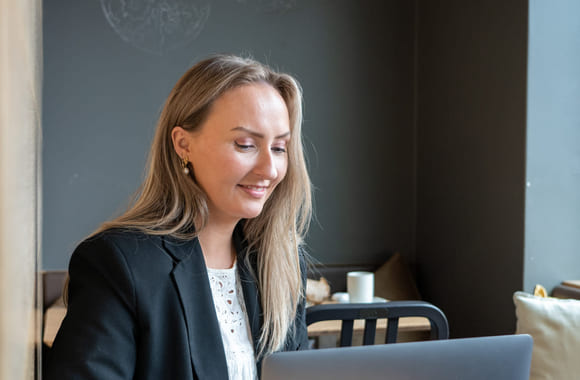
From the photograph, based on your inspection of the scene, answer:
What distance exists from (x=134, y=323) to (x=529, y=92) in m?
1.89

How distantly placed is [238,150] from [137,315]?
0.38 m

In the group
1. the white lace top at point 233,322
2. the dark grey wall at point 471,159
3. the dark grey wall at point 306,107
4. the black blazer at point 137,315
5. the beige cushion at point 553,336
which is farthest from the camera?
the dark grey wall at point 306,107

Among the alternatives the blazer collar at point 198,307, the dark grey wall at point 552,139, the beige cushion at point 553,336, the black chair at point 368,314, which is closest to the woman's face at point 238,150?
the blazer collar at point 198,307

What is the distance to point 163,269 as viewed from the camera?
1138 mm

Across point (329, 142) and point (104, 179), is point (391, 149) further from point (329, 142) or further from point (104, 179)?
point (104, 179)

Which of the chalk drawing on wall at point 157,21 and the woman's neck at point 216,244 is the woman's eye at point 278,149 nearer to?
the woman's neck at point 216,244

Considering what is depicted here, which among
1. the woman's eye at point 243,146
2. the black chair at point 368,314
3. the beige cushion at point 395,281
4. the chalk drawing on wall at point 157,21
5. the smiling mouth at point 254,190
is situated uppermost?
the chalk drawing on wall at point 157,21

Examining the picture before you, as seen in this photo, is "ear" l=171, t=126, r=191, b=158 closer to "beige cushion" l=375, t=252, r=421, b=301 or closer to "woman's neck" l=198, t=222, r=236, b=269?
"woman's neck" l=198, t=222, r=236, b=269

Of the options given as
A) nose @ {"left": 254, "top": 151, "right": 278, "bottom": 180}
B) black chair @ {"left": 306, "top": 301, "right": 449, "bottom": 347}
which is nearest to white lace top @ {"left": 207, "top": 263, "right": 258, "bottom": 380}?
black chair @ {"left": 306, "top": 301, "right": 449, "bottom": 347}

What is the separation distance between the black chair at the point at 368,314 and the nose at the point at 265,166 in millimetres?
359

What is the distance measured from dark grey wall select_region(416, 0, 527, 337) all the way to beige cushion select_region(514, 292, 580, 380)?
60cm

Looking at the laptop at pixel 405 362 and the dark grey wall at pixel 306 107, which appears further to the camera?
the dark grey wall at pixel 306 107

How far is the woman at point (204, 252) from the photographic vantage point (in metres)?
1.04

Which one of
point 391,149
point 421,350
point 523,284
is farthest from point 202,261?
point 391,149
